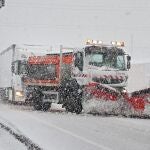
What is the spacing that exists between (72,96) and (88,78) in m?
1.08

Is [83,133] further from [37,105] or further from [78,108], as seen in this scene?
[37,105]

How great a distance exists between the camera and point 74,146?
408 inches

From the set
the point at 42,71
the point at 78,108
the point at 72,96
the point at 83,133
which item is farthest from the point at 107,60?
the point at 83,133

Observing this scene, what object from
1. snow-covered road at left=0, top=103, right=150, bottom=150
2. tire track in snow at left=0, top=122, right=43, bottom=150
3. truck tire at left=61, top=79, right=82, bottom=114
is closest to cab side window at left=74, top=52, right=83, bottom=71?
truck tire at left=61, top=79, right=82, bottom=114

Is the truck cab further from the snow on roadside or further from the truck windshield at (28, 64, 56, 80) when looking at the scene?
the snow on roadside

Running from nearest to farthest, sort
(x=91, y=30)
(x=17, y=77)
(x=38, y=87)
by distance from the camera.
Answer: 1. (x=38, y=87)
2. (x=17, y=77)
3. (x=91, y=30)

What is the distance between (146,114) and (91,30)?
259 feet

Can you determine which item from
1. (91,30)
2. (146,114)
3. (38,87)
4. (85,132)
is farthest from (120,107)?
(91,30)

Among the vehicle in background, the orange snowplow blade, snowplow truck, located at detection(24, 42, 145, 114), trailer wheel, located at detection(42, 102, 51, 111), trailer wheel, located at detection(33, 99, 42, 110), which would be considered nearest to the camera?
the orange snowplow blade

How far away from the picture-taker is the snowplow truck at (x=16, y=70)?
24.7m

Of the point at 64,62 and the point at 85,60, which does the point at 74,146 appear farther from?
the point at 64,62

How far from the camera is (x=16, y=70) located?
25125 millimetres

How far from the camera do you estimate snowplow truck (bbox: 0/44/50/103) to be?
24.7 metres

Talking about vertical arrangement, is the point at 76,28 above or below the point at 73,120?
above
